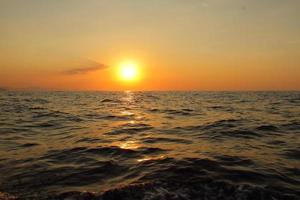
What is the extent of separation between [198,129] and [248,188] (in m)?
9.32

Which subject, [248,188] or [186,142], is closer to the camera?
[248,188]

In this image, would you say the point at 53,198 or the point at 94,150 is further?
the point at 94,150

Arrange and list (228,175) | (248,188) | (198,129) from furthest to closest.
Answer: (198,129) < (228,175) < (248,188)

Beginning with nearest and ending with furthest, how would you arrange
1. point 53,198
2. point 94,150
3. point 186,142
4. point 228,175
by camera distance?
1. point 53,198
2. point 228,175
3. point 94,150
4. point 186,142

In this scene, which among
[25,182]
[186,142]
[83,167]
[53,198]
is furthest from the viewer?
[186,142]

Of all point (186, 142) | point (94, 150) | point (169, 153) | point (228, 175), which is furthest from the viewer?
point (186, 142)

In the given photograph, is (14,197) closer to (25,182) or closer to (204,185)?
(25,182)

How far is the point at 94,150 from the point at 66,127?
678cm

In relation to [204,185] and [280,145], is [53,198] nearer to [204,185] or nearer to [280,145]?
[204,185]

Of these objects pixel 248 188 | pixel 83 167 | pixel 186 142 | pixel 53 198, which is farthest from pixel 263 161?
pixel 53 198

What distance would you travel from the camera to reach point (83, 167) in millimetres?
8258

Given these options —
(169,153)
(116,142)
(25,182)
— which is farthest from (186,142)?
(25,182)

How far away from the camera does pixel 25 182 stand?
6789 millimetres

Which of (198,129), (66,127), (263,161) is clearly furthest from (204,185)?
(66,127)
